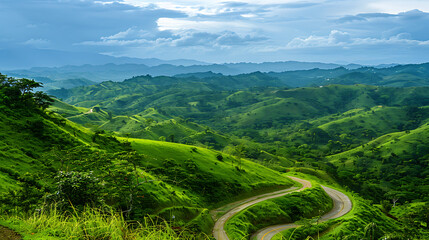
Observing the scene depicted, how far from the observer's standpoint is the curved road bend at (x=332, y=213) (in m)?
84.9

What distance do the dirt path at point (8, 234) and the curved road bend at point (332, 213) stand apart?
249 feet

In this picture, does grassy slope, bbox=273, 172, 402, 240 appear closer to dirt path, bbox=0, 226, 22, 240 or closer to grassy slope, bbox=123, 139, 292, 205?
grassy slope, bbox=123, 139, 292, 205

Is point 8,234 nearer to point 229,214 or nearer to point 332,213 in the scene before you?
point 229,214

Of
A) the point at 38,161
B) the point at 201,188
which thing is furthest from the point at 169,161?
the point at 38,161

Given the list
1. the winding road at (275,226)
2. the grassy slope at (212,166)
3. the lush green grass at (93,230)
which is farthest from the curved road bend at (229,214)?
the lush green grass at (93,230)

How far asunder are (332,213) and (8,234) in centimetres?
11953

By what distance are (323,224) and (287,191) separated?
35.2 m

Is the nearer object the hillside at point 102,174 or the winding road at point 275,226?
the hillside at point 102,174

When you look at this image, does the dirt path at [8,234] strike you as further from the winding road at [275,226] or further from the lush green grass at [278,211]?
the winding road at [275,226]

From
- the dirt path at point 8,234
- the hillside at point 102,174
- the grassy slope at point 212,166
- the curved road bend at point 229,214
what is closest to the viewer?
the dirt path at point 8,234

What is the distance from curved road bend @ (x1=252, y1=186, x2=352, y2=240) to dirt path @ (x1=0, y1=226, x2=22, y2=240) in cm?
7575

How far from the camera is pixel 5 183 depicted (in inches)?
1837

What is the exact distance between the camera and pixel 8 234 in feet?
46.8

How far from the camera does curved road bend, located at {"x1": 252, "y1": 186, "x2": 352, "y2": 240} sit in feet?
278
